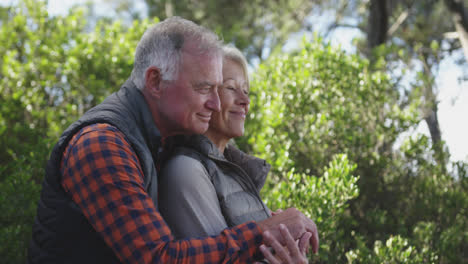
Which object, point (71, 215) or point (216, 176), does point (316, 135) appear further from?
point (71, 215)

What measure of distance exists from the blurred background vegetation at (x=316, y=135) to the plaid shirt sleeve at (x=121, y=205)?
255cm

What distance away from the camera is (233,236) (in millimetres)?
1678

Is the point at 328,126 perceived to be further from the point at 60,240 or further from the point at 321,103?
the point at 60,240

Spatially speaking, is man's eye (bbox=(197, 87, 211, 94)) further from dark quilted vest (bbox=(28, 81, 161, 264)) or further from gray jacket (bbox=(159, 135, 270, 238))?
dark quilted vest (bbox=(28, 81, 161, 264))

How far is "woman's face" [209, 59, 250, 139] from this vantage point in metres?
2.49

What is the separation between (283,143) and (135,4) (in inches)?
658

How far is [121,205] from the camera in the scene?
150cm

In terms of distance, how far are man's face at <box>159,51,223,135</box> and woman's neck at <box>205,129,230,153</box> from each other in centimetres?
→ 36

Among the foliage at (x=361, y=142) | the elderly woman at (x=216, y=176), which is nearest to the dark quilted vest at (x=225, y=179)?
the elderly woman at (x=216, y=176)

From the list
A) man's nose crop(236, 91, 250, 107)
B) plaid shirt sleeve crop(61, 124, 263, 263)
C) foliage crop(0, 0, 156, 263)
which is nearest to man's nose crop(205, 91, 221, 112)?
man's nose crop(236, 91, 250, 107)

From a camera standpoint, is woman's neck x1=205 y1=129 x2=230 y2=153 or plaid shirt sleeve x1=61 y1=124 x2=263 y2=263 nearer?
plaid shirt sleeve x1=61 y1=124 x2=263 y2=263

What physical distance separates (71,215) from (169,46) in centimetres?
87

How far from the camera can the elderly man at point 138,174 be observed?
1.51 meters

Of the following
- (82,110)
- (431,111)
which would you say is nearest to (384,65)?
(431,111)
